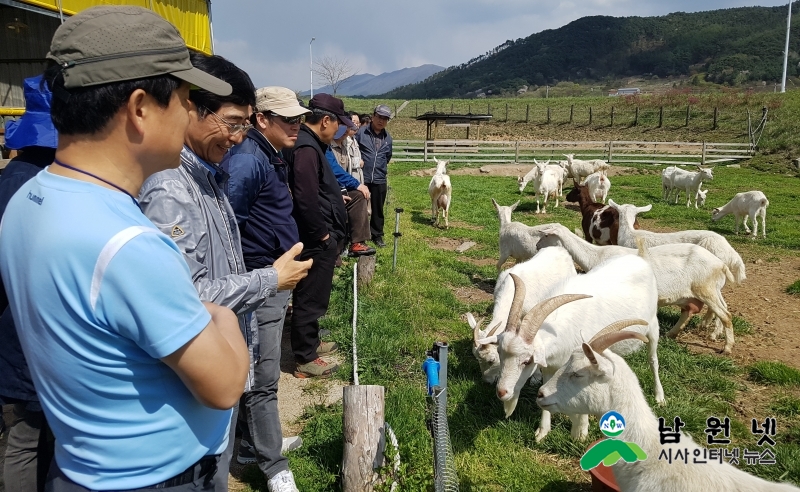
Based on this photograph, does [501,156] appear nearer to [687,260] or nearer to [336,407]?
[687,260]

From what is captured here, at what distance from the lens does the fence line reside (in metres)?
24.1

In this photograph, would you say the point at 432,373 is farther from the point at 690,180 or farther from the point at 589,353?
the point at 690,180

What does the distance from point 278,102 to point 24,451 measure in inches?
89.5

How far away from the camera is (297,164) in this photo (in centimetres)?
405

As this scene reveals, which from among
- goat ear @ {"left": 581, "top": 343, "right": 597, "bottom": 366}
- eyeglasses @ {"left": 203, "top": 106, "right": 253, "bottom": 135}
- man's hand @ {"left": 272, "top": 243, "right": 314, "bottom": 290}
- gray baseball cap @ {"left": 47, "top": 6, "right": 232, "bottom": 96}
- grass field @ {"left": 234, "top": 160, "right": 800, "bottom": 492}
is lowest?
grass field @ {"left": 234, "top": 160, "right": 800, "bottom": 492}

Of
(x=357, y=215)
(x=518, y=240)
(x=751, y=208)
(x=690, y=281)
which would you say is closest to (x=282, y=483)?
(x=357, y=215)

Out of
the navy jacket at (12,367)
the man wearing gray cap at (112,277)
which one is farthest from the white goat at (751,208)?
the navy jacket at (12,367)

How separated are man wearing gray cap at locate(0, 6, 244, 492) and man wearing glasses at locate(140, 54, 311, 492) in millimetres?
500

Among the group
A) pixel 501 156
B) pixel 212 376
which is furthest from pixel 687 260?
pixel 501 156

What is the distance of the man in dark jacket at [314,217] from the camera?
4.11 metres

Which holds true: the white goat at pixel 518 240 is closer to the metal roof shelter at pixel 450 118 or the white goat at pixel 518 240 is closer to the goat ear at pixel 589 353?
the goat ear at pixel 589 353

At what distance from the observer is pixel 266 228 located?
3.15m

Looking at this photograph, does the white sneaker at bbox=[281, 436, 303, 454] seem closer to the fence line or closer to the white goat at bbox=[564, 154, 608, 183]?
the white goat at bbox=[564, 154, 608, 183]

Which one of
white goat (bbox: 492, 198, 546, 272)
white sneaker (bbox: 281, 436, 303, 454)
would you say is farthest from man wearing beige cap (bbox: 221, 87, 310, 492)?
white goat (bbox: 492, 198, 546, 272)
